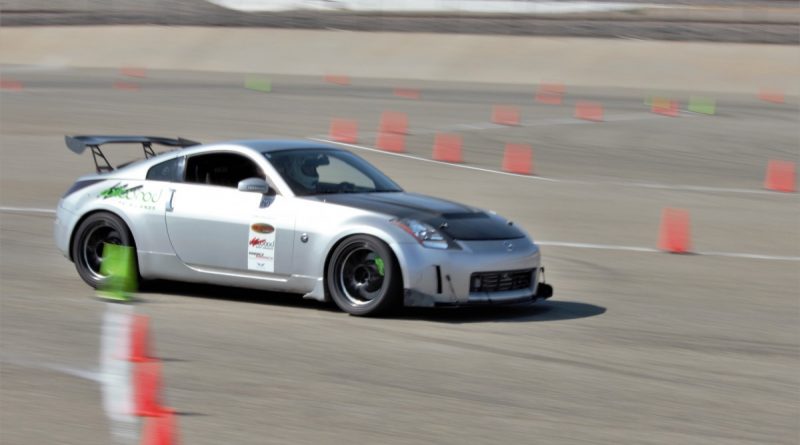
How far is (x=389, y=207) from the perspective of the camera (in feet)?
34.0

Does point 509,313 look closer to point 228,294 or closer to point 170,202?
point 228,294

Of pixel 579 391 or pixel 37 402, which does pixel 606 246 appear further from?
pixel 37 402

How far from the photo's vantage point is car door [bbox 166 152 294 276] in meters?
10.5

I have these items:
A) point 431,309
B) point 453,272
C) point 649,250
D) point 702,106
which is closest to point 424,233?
point 453,272

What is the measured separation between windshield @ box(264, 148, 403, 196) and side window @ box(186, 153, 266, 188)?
9.8 inches

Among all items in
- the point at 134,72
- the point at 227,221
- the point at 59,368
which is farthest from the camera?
the point at 134,72

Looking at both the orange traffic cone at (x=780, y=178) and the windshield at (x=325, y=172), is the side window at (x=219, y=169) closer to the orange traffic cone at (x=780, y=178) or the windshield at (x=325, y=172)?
the windshield at (x=325, y=172)

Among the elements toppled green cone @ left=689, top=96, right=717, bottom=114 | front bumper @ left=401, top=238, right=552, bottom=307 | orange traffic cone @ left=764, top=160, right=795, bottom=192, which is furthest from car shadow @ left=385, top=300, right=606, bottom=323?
toppled green cone @ left=689, top=96, right=717, bottom=114

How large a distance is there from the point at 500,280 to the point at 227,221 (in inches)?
89.9

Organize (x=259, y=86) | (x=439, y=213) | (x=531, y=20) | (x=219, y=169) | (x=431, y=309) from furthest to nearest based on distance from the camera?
(x=531, y=20), (x=259, y=86), (x=219, y=169), (x=431, y=309), (x=439, y=213)

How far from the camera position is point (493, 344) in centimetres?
939

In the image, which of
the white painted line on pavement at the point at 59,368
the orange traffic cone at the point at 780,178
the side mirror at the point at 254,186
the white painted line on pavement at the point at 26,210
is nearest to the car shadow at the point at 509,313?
the side mirror at the point at 254,186

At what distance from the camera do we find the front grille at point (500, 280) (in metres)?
10.1

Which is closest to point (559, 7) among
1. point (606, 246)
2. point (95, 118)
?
point (95, 118)
